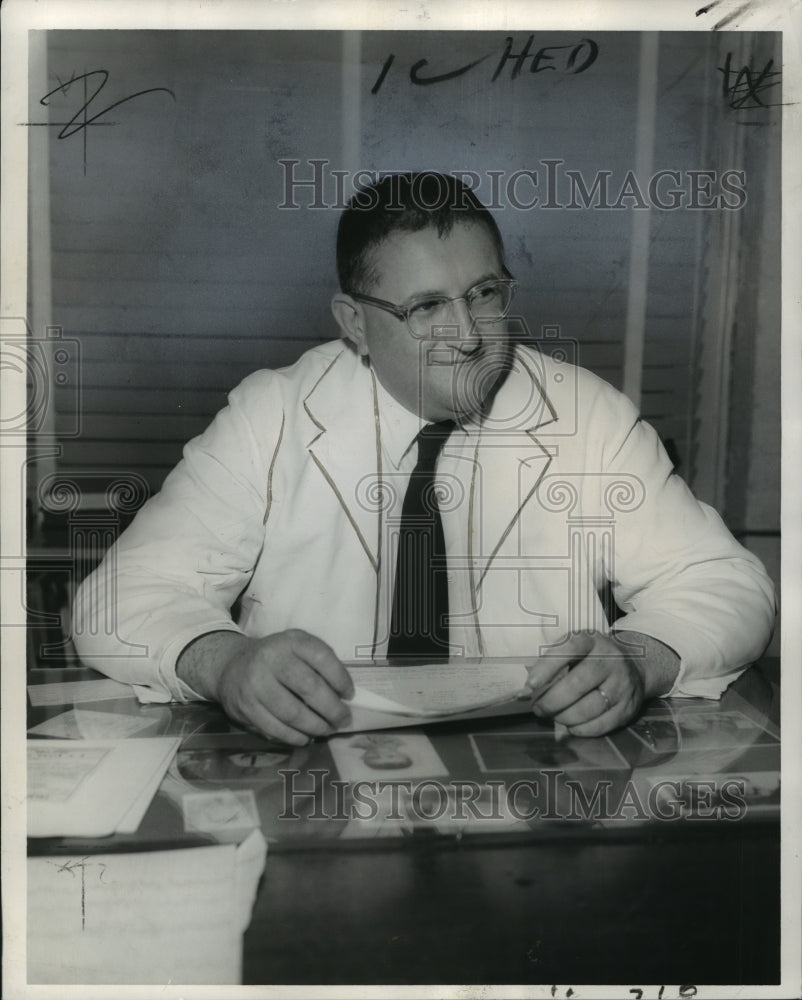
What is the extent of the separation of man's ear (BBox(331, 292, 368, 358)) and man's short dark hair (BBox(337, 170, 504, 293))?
18mm

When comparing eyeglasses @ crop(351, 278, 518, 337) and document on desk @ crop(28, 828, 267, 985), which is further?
eyeglasses @ crop(351, 278, 518, 337)

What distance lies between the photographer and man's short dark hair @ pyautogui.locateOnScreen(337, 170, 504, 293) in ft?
3.95

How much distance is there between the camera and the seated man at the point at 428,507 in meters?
1.21

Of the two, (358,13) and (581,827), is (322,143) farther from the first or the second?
(581,827)

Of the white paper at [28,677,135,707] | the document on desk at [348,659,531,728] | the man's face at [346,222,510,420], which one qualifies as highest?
the man's face at [346,222,510,420]

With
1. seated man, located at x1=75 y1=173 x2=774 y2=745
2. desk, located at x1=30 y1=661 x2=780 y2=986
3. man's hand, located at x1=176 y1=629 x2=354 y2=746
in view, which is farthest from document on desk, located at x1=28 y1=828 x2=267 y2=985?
seated man, located at x1=75 y1=173 x2=774 y2=745

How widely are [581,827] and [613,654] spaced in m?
0.23

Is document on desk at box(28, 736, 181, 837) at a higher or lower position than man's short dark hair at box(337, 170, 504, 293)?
lower

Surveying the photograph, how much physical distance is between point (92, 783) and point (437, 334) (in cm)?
74

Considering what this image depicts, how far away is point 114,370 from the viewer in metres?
1.23

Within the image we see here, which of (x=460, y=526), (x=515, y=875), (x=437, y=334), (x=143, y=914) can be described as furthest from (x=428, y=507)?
(x=143, y=914)

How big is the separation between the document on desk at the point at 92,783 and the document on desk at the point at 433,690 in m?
0.25

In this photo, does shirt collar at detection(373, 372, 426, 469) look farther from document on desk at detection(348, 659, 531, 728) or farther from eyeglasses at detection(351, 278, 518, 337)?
document on desk at detection(348, 659, 531, 728)

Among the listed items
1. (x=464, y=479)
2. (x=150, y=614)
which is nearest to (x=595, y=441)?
(x=464, y=479)
